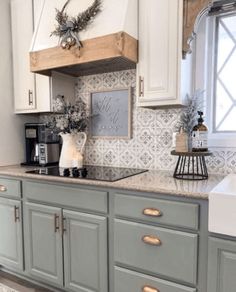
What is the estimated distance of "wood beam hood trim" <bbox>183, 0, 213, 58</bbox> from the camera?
158 cm

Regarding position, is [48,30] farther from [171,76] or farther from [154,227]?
[154,227]

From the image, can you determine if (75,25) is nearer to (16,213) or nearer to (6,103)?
(6,103)

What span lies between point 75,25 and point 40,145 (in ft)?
3.57

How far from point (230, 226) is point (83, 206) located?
2.94ft

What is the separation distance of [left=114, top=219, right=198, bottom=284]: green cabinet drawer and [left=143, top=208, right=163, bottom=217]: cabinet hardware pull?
0.24 feet

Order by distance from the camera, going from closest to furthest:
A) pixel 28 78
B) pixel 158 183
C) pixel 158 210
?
pixel 158 210
pixel 158 183
pixel 28 78

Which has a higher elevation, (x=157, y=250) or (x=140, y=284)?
(x=157, y=250)

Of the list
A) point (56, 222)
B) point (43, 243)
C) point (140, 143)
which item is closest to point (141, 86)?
point (140, 143)

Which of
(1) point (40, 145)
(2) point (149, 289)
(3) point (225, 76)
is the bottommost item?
(2) point (149, 289)

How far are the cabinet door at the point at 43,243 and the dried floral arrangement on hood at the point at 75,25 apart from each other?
120 centimetres

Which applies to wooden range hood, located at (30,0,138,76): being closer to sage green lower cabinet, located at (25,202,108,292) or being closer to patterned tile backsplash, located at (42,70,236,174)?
patterned tile backsplash, located at (42,70,236,174)

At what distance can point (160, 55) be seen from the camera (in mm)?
1656

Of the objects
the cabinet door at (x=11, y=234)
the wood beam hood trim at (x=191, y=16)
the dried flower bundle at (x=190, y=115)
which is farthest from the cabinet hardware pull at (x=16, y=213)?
the wood beam hood trim at (x=191, y=16)

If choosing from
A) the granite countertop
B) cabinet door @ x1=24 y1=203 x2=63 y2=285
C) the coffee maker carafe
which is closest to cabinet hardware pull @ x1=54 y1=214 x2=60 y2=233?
cabinet door @ x1=24 y1=203 x2=63 y2=285
